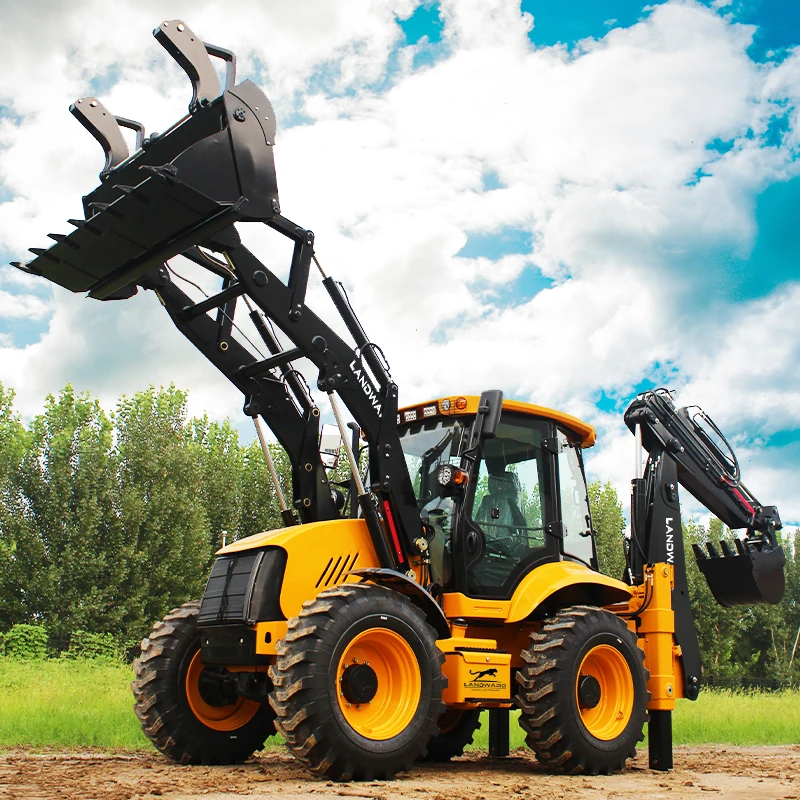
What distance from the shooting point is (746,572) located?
1040 centimetres

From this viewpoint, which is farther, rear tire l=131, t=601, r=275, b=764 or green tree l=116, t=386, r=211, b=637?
green tree l=116, t=386, r=211, b=637

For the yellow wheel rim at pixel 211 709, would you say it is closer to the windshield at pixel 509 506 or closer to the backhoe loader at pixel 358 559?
the backhoe loader at pixel 358 559

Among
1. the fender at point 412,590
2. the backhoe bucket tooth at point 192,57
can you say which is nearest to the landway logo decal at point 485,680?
the fender at point 412,590

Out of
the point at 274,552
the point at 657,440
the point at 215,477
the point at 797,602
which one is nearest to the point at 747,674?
the point at 797,602

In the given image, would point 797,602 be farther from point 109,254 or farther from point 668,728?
point 109,254

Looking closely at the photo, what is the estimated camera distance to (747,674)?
2079 inches

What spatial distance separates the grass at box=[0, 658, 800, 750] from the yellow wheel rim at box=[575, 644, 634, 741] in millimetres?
3064

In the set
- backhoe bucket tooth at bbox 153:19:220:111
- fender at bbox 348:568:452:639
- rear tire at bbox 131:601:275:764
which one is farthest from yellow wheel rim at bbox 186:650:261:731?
backhoe bucket tooth at bbox 153:19:220:111

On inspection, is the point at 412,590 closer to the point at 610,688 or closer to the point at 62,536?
the point at 610,688

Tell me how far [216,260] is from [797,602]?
61.9 m

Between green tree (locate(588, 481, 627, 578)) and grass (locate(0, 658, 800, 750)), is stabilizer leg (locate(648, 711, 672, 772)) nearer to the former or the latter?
grass (locate(0, 658, 800, 750))

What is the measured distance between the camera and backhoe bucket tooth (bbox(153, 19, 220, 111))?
687 centimetres

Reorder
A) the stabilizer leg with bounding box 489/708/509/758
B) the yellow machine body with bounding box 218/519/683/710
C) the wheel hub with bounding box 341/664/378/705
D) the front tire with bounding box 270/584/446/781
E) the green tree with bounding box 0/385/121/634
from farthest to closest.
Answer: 1. the green tree with bounding box 0/385/121/634
2. the stabilizer leg with bounding box 489/708/509/758
3. the yellow machine body with bounding box 218/519/683/710
4. the wheel hub with bounding box 341/664/378/705
5. the front tire with bounding box 270/584/446/781

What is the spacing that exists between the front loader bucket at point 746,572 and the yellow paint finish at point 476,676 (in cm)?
339
